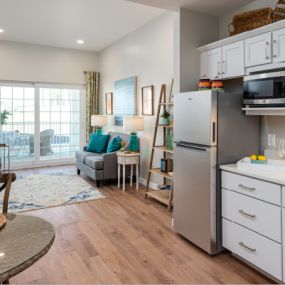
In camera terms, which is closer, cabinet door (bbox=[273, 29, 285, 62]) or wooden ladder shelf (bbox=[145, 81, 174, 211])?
cabinet door (bbox=[273, 29, 285, 62])

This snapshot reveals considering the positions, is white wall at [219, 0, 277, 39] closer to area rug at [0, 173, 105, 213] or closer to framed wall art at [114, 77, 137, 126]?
framed wall art at [114, 77, 137, 126]

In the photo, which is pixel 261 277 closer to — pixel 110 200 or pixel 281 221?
pixel 281 221

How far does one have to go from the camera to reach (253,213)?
219 cm

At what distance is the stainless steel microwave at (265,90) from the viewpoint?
219 centimetres

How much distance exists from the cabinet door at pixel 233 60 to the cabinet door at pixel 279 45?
1.11ft

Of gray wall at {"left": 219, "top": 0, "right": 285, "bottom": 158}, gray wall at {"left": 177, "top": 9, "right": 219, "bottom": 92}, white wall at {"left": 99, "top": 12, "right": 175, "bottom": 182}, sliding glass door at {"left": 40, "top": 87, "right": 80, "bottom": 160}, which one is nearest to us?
gray wall at {"left": 219, "top": 0, "right": 285, "bottom": 158}

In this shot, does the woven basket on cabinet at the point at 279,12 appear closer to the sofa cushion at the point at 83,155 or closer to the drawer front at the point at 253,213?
the drawer front at the point at 253,213

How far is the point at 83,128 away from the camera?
7.36 meters

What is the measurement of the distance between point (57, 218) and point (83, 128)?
4182 millimetres

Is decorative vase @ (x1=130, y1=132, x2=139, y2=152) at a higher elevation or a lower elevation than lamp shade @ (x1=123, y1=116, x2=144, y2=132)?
lower

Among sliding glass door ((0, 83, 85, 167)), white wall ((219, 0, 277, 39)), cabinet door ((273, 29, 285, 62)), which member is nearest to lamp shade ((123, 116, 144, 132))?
white wall ((219, 0, 277, 39))

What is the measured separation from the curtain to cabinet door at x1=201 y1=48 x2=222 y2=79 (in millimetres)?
4556

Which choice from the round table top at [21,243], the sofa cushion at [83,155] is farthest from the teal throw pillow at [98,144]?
the round table top at [21,243]

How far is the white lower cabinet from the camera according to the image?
1992 millimetres
